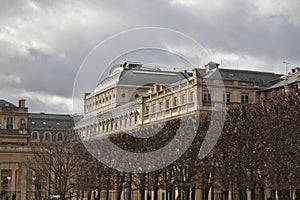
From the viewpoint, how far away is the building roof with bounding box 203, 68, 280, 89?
3433 inches

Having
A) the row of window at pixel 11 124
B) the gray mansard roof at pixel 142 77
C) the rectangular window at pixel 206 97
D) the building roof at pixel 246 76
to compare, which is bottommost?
the rectangular window at pixel 206 97

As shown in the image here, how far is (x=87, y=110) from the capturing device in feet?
485

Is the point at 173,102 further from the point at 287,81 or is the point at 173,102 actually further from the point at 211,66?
the point at 287,81

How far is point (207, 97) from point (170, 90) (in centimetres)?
971

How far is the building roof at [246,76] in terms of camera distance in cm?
8719

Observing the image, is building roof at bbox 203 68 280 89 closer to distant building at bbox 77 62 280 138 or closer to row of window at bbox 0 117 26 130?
distant building at bbox 77 62 280 138

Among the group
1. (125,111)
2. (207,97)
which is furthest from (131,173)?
(125,111)

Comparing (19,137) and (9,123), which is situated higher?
(9,123)

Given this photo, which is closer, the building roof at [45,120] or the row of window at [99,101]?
the row of window at [99,101]

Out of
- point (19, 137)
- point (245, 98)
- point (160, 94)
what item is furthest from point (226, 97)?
point (19, 137)

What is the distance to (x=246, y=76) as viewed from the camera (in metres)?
93.3

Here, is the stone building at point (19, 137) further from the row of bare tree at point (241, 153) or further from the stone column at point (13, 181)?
the row of bare tree at point (241, 153)

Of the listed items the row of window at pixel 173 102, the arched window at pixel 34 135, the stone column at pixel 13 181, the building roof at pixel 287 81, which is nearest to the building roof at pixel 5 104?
the arched window at pixel 34 135

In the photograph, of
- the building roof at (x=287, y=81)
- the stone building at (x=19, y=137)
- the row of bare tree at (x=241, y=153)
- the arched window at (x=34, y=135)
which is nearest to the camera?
the row of bare tree at (x=241, y=153)
